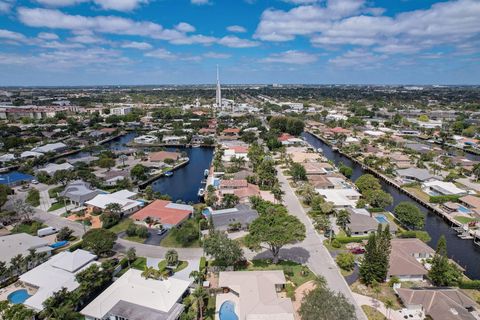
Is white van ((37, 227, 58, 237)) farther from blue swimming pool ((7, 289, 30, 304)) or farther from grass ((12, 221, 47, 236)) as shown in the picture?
blue swimming pool ((7, 289, 30, 304))

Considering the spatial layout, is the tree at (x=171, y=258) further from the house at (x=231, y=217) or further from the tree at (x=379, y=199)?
the tree at (x=379, y=199)

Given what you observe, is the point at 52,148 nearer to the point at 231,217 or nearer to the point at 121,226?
the point at 121,226

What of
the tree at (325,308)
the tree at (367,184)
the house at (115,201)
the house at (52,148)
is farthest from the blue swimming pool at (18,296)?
the house at (52,148)

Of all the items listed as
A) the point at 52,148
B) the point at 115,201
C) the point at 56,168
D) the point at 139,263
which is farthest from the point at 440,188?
the point at 52,148

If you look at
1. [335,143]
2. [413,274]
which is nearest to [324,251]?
[413,274]

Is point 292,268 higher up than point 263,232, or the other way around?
point 263,232

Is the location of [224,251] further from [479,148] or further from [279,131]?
[479,148]

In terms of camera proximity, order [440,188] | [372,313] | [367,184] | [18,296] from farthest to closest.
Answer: [440,188], [367,184], [18,296], [372,313]
